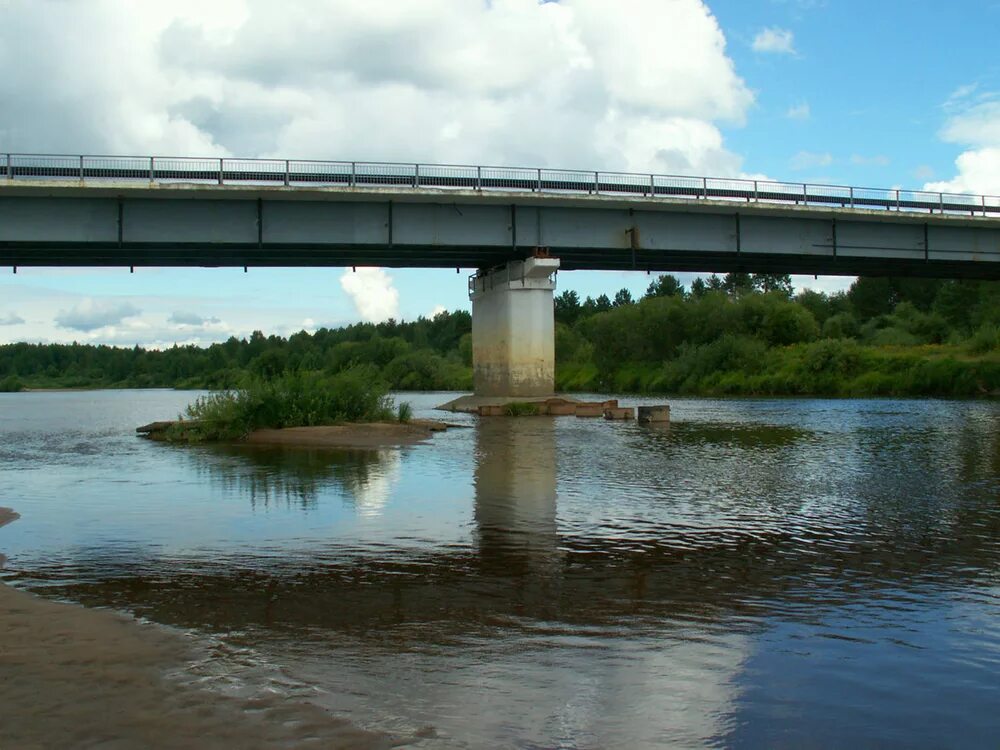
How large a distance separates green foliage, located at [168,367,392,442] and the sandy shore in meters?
20.7

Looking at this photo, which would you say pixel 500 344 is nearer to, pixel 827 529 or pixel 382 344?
pixel 827 529

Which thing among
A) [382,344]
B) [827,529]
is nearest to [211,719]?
[827,529]

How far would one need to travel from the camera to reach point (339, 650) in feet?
20.4

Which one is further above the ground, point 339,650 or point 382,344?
point 382,344

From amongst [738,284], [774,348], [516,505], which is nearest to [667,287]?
[738,284]

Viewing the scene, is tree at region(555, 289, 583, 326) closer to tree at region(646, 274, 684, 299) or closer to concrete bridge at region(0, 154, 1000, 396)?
tree at region(646, 274, 684, 299)

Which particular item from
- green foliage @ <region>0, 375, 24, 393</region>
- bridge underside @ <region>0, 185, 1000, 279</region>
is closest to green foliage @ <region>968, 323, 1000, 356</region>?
bridge underside @ <region>0, 185, 1000, 279</region>

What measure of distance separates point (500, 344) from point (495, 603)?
36308mm

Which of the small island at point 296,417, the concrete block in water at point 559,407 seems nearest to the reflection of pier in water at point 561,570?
the small island at point 296,417

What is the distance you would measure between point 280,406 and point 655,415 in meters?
14.6

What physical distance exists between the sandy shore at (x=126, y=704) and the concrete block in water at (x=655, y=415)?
2878cm

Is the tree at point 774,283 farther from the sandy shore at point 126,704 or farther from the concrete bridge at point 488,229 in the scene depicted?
the sandy shore at point 126,704

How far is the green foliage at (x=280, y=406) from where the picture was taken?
87.8 feet

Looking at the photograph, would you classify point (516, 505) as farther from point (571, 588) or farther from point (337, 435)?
point (337, 435)
